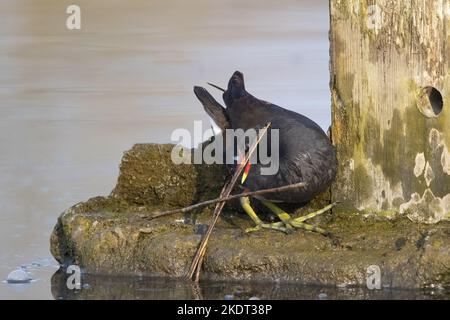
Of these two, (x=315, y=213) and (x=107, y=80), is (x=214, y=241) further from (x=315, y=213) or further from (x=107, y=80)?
(x=107, y=80)

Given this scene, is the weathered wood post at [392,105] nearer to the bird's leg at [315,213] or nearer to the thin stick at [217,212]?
the bird's leg at [315,213]

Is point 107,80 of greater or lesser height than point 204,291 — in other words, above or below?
above

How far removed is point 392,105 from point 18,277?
6.77 feet

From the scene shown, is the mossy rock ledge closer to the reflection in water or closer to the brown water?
the reflection in water

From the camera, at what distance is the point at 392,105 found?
5.75 metres

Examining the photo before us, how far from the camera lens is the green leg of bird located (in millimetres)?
5785

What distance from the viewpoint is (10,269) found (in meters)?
5.93

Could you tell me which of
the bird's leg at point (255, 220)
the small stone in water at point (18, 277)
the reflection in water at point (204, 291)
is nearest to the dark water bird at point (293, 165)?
the bird's leg at point (255, 220)

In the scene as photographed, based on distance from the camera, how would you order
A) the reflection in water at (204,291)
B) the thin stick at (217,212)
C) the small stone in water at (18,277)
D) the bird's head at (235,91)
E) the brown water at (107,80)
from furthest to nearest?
1. the brown water at (107,80)
2. the bird's head at (235,91)
3. the small stone in water at (18,277)
4. the thin stick at (217,212)
5. the reflection in water at (204,291)

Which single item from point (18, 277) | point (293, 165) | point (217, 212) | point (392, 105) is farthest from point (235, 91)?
point (18, 277)

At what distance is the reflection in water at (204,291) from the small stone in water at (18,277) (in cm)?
16

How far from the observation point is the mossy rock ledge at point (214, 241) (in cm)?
543

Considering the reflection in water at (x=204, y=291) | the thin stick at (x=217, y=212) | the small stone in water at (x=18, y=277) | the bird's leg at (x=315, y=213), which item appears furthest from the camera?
the bird's leg at (x=315, y=213)

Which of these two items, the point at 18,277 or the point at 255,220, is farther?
the point at 255,220
